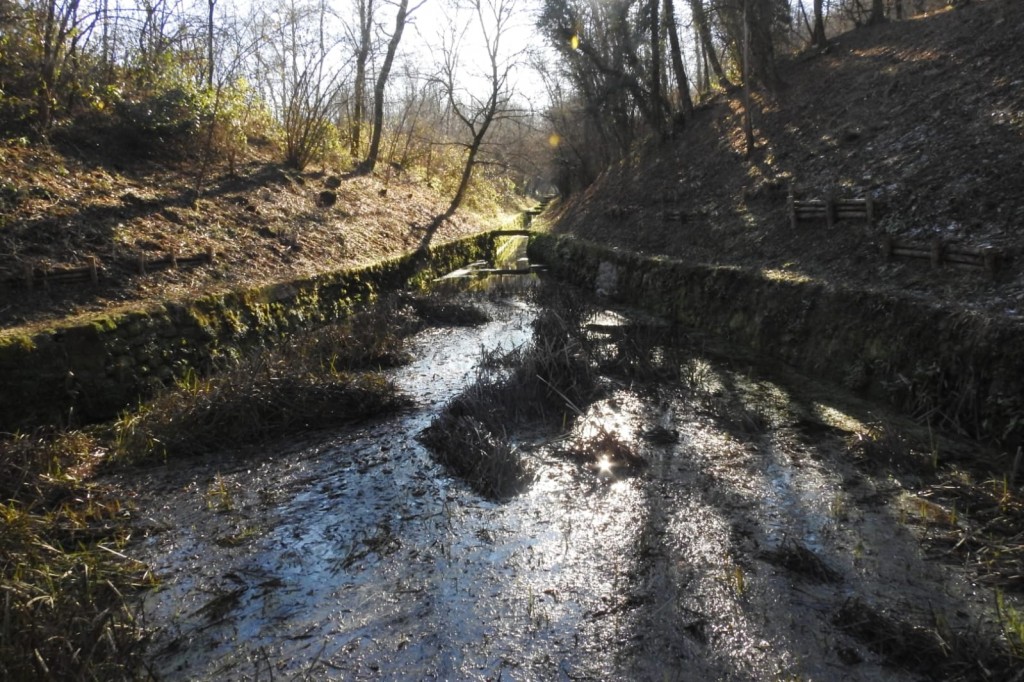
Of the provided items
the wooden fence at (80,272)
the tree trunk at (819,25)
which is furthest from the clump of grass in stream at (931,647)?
the tree trunk at (819,25)

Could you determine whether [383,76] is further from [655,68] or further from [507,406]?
[507,406]

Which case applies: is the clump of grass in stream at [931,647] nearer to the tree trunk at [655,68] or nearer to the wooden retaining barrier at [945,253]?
the wooden retaining barrier at [945,253]

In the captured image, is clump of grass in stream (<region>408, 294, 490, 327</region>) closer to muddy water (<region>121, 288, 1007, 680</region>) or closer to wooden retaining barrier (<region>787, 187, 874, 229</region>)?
muddy water (<region>121, 288, 1007, 680</region>)

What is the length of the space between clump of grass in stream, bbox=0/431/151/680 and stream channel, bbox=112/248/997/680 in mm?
270

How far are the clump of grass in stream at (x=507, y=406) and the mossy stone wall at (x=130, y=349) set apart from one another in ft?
11.6

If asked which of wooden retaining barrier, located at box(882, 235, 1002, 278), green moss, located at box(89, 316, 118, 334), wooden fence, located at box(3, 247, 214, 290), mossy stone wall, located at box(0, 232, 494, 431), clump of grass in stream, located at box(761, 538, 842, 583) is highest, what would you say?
wooden fence, located at box(3, 247, 214, 290)

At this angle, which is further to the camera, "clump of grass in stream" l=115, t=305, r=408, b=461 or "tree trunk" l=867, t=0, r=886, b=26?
"tree trunk" l=867, t=0, r=886, b=26

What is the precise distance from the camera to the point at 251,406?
22.1 ft

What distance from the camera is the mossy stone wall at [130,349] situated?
626 cm

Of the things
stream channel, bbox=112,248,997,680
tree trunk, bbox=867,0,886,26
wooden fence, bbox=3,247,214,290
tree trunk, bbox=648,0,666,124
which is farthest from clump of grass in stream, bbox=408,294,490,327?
tree trunk, bbox=867,0,886,26

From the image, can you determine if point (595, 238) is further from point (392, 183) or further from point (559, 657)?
point (559, 657)

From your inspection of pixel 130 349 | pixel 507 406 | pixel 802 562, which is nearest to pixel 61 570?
pixel 130 349

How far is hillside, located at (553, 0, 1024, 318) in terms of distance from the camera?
7.78 metres

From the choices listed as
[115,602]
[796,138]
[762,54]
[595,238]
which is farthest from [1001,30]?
[115,602]
